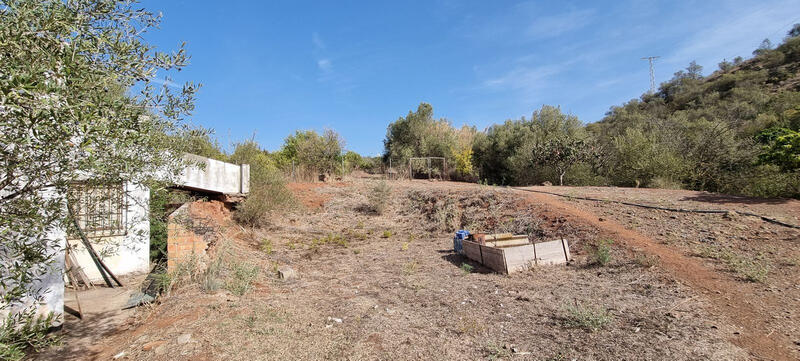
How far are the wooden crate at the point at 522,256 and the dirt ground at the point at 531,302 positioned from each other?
0.17 m

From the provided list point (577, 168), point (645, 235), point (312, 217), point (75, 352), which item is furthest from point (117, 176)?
point (577, 168)

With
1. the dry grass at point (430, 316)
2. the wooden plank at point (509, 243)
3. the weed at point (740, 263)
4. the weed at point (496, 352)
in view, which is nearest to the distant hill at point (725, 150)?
the weed at point (740, 263)

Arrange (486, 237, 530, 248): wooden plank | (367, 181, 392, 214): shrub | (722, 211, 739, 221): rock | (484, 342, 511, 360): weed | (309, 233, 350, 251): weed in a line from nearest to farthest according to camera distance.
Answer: (484, 342, 511, 360): weed < (722, 211, 739, 221): rock < (486, 237, 530, 248): wooden plank < (309, 233, 350, 251): weed < (367, 181, 392, 214): shrub

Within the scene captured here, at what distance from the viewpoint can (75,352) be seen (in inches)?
137

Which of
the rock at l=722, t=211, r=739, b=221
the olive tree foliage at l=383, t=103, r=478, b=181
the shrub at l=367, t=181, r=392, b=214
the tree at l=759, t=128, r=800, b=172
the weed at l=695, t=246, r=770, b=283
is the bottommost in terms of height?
the weed at l=695, t=246, r=770, b=283

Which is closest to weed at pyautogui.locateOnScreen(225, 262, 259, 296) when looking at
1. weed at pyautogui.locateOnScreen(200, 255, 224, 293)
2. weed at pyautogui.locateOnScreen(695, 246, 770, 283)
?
weed at pyautogui.locateOnScreen(200, 255, 224, 293)

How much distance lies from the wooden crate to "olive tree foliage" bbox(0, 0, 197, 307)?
190 inches

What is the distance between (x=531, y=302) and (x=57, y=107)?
4494 millimetres

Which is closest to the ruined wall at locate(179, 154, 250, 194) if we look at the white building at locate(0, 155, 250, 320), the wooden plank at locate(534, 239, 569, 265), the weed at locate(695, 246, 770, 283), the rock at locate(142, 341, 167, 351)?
the white building at locate(0, 155, 250, 320)

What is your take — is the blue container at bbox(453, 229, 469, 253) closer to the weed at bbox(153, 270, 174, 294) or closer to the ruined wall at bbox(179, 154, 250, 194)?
the weed at bbox(153, 270, 174, 294)

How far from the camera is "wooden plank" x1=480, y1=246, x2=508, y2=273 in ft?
17.8

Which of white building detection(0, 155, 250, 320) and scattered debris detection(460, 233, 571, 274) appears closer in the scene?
white building detection(0, 155, 250, 320)

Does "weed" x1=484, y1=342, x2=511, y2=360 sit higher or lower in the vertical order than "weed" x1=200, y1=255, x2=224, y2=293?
lower

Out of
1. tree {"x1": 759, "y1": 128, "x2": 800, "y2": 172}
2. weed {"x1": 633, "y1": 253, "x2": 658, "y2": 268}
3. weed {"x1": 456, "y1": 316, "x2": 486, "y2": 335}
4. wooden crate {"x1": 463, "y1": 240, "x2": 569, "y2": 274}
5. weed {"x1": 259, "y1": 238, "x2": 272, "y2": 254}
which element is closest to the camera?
weed {"x1": 456, "y1": 316, "x2": 486, "y2": 335}
